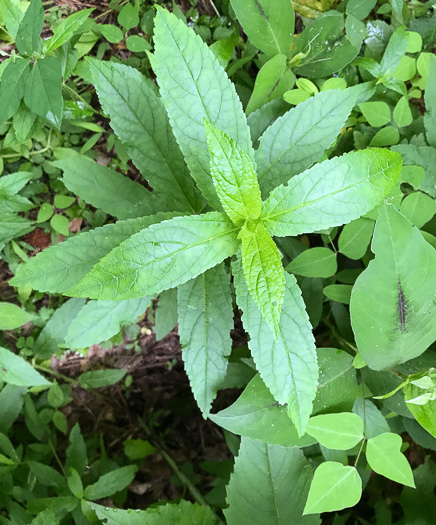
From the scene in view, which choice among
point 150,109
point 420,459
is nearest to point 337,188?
point 150,109

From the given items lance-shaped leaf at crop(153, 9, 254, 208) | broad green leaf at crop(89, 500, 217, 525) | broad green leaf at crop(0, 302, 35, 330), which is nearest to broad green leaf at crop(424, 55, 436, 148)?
lance-shaped leaf at crop(153, 9, 254, 208)

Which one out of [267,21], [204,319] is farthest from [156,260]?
[267,21]

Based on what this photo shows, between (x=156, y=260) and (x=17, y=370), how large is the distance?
1171 mm

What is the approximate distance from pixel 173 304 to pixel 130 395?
2.62 ft

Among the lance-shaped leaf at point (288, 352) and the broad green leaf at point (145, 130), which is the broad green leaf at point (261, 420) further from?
the broad green leaf at point (145, 130)

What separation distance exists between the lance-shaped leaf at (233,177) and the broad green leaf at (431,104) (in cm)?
98

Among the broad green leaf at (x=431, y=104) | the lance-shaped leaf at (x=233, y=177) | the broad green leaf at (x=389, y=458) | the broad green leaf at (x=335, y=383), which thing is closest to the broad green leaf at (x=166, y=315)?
the broad green leaf at (x=335, y=383)

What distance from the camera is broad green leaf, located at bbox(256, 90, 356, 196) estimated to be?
1.40 m

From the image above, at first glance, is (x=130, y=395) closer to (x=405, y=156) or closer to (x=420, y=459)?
(x=420, y=459)

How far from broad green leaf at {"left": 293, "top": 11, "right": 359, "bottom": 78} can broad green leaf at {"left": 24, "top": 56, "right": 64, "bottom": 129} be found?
0.94m

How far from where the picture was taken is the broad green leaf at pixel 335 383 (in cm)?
155

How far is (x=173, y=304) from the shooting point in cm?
194

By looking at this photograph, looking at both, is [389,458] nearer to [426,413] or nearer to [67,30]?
[426,413]

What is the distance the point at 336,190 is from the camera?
3.86ft
